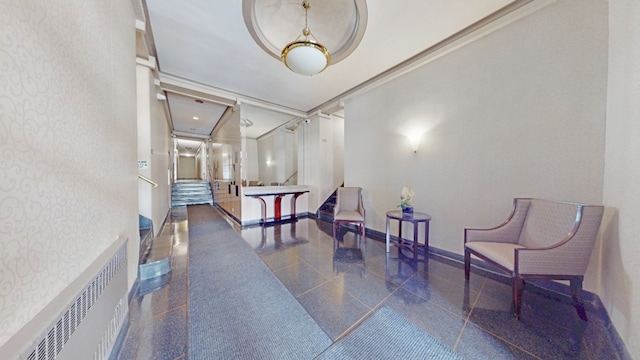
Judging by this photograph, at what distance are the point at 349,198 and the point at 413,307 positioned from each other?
2.38 m

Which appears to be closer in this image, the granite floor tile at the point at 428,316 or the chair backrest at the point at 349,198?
the granite floor tile at the point at 428,316

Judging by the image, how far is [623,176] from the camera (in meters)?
1.45

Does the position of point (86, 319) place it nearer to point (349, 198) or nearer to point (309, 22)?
point (309, 22)

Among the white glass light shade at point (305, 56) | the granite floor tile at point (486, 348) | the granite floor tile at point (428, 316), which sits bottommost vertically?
the granite floor tile at point (486, 348)

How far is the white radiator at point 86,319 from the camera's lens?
60 centimetres

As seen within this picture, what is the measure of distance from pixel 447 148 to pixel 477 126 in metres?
0.43

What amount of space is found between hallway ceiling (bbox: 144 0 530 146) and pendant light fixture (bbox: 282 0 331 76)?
0.42 metres

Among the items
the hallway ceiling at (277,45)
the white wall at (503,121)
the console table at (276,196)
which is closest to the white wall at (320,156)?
the console table at (276,196)

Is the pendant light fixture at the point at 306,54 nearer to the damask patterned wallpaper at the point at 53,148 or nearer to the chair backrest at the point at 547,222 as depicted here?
the damask patterned wallpaper at the point at 53,148

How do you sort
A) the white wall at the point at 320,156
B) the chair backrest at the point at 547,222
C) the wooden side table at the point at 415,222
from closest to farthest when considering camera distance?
the chair backrest at the point at 547,222, the wooden side table at the point at 415,222, the white wall at the point at 320,156

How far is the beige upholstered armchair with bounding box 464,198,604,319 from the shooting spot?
5.27 ft

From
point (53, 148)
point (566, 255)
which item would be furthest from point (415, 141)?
point (53, 148)

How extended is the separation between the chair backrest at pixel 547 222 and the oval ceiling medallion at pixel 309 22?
289 cm

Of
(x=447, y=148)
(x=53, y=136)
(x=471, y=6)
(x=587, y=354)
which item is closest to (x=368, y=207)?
(x=447, y=148)
